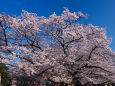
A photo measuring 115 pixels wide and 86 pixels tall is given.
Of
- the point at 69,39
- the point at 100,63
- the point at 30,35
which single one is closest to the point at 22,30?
the point at 30,35

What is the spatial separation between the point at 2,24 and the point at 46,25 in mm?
5335

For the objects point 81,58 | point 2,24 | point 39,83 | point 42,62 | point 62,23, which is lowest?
point 39,83

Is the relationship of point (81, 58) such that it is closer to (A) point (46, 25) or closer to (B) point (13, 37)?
(A) point (46, 25)

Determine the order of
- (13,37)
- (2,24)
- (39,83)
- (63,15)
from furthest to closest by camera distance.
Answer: (63,15)
(13,37)
(39,83)
(2,24)

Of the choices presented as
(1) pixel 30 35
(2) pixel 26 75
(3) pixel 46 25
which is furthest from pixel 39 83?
(3) pixel 46 25

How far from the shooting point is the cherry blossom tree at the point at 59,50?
12.1 meters

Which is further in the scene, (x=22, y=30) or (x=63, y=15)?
(x=63, y=15)

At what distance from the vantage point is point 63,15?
1547 cm

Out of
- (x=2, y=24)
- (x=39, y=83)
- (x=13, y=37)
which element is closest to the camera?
(x=2, y=24)

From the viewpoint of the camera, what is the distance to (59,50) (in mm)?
15500

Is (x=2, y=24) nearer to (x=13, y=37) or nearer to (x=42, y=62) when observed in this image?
(x=13, y=37)

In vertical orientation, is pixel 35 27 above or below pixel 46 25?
below

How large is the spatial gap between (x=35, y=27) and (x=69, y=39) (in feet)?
12.7

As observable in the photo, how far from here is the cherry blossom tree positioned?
1214cm
